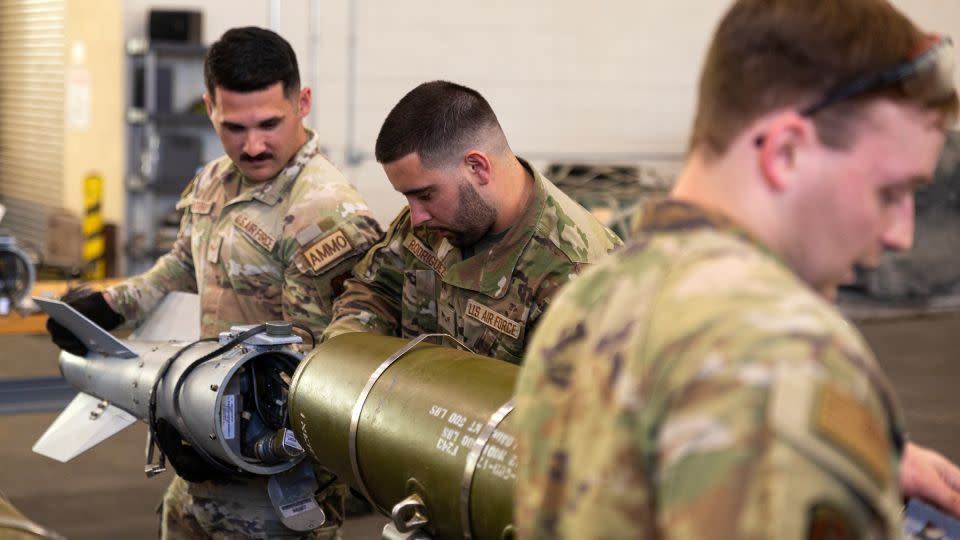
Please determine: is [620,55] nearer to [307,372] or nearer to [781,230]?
[307,372]

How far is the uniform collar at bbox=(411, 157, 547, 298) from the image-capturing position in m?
2.24

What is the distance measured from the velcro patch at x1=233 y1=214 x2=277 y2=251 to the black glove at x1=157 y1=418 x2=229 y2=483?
1.68 feet

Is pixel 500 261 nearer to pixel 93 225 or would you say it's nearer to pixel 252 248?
pixel 252 248

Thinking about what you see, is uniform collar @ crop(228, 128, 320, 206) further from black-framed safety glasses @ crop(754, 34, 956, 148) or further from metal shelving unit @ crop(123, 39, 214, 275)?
metal shelving unit @ crop(123, 39, 214, 275)

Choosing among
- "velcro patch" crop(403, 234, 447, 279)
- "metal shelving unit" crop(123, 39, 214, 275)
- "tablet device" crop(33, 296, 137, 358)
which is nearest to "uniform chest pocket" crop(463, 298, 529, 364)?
"velcro patch" crop(403, 234, 447, 279)

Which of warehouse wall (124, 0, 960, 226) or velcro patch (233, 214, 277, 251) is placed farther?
warehouse wall (124, 0, 960, 226)

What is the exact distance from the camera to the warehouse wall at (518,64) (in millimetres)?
9133

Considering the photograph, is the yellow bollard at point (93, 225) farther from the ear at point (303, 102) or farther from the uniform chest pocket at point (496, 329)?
the uniform chest pocket at point (496, 329)

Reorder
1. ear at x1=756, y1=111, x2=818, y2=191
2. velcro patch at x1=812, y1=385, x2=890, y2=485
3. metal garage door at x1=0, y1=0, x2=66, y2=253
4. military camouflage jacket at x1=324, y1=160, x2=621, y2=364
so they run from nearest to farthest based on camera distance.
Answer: velcro patch at x1=812, y1=385, x2=890, y2=485 → ear at x1=756, y1=111, x2=818, y2=191 → military camouflage jacket at x1=324, y1=160, x2=621, y2=364 → metal garage door at x1=0, y1=0, x2=66, y2=253

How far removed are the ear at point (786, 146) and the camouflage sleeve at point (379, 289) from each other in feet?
4.96

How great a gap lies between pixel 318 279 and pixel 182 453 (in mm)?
494

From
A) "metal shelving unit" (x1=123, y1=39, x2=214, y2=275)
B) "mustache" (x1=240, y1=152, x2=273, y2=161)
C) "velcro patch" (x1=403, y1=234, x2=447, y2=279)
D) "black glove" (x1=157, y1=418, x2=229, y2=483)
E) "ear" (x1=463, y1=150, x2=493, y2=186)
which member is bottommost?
"metal shelving unit" (x1=123, y1=39, x2=214, y2=275)

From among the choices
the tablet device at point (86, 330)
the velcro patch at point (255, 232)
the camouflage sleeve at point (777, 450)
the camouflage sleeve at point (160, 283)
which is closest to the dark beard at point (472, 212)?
the velcro patch at point (255, 232)

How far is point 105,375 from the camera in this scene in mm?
2736
